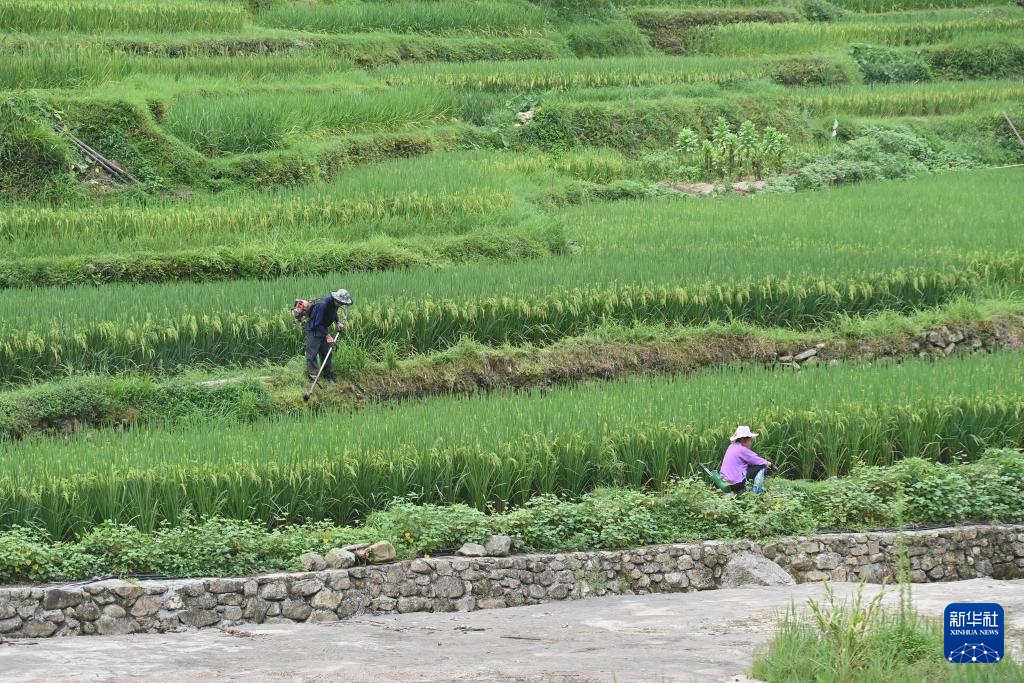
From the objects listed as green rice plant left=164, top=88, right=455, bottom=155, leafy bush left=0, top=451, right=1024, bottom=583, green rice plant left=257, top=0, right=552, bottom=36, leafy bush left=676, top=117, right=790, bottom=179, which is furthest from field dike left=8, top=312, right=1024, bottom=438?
green rice plant left=257, top=0, right=552, bottom=36

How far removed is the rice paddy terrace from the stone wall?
100 cm

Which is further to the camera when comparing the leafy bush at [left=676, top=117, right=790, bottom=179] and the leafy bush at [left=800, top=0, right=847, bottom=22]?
the leafy bush at [left=800, top=0, right=847, bottom=22]

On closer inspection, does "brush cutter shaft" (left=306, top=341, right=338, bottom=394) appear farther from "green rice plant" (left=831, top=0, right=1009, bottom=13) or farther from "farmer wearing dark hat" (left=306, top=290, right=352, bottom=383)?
"green rice plant" (left=831, top=0, right=1009, bottom=13)

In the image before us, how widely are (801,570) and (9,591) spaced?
222 inches

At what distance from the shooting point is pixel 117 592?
10.2 metres

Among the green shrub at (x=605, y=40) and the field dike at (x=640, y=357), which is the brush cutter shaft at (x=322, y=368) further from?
the green shrub at (x=605, y=40)

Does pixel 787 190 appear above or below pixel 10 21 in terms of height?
below

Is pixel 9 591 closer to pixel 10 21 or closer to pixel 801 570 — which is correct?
pixel 801 570

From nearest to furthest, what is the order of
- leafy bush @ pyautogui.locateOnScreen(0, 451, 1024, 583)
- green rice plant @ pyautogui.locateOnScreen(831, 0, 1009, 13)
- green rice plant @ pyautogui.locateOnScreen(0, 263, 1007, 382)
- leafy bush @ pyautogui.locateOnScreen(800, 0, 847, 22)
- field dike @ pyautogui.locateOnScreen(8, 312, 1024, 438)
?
leafy bush @ pyautogui.locateOnScreen(0, 451, 1024, 583) < field dike @ pyautogui.locateOnScreen(8, 312, 1024, 438) < green rice plant @ pyautogui.locateOnScreen(0, 263, 1007, 382) < leafy bush @ pyautogui.locateOnScreen(800, 0, 847, 22) < green rice plant @ pyautogui.locateOnScreen(831, 0, 1009, 13)

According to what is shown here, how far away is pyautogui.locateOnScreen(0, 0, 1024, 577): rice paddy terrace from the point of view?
12.8 meters

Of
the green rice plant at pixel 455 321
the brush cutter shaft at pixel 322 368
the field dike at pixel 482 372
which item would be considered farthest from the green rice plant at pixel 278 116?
the brush cutter shaft at pixel 322 368

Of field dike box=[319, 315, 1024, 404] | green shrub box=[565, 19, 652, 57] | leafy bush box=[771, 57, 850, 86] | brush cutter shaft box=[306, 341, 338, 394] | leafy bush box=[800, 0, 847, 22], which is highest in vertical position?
leafy bush box=[800, 0, 847, 22]

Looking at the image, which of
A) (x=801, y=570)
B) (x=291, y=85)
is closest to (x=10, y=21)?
(x=291, y=85)

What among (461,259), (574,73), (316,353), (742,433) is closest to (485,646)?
(742,433)
